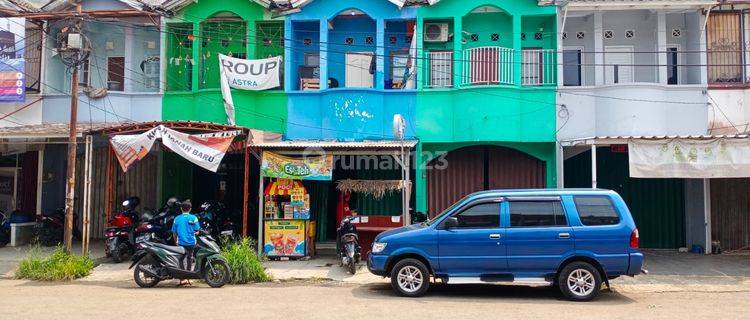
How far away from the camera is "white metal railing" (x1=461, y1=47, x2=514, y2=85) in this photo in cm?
1503

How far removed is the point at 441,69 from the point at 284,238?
6.15 meters

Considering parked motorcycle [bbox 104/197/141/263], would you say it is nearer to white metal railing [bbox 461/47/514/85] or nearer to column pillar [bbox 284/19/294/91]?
column pillar [bbox 284/19/294/91]

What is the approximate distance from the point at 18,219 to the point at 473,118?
12.7 metres

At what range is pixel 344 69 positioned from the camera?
53.0ft

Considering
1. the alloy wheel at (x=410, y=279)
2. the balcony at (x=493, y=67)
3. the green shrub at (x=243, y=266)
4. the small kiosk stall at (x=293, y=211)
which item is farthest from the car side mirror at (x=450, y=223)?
the balcony at (x=493, y=67)

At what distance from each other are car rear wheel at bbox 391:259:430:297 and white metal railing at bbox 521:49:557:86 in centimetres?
763

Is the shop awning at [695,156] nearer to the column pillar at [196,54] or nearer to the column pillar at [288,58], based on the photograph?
the column pillar at [288,58]

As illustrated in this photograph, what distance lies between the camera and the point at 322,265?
42.7ft

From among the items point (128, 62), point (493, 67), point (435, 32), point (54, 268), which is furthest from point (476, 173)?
point (128, 62)

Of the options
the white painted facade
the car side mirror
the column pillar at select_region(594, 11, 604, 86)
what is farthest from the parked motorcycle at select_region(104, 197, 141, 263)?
the column pillar at select_region(594, 11, 604, 86)

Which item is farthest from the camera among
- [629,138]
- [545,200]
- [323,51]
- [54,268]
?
[323,51]

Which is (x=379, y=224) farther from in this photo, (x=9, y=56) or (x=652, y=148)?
(x=9, y=56)

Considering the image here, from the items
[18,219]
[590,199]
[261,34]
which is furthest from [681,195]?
[18,219]

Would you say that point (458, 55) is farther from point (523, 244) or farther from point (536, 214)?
point (523, 244)
